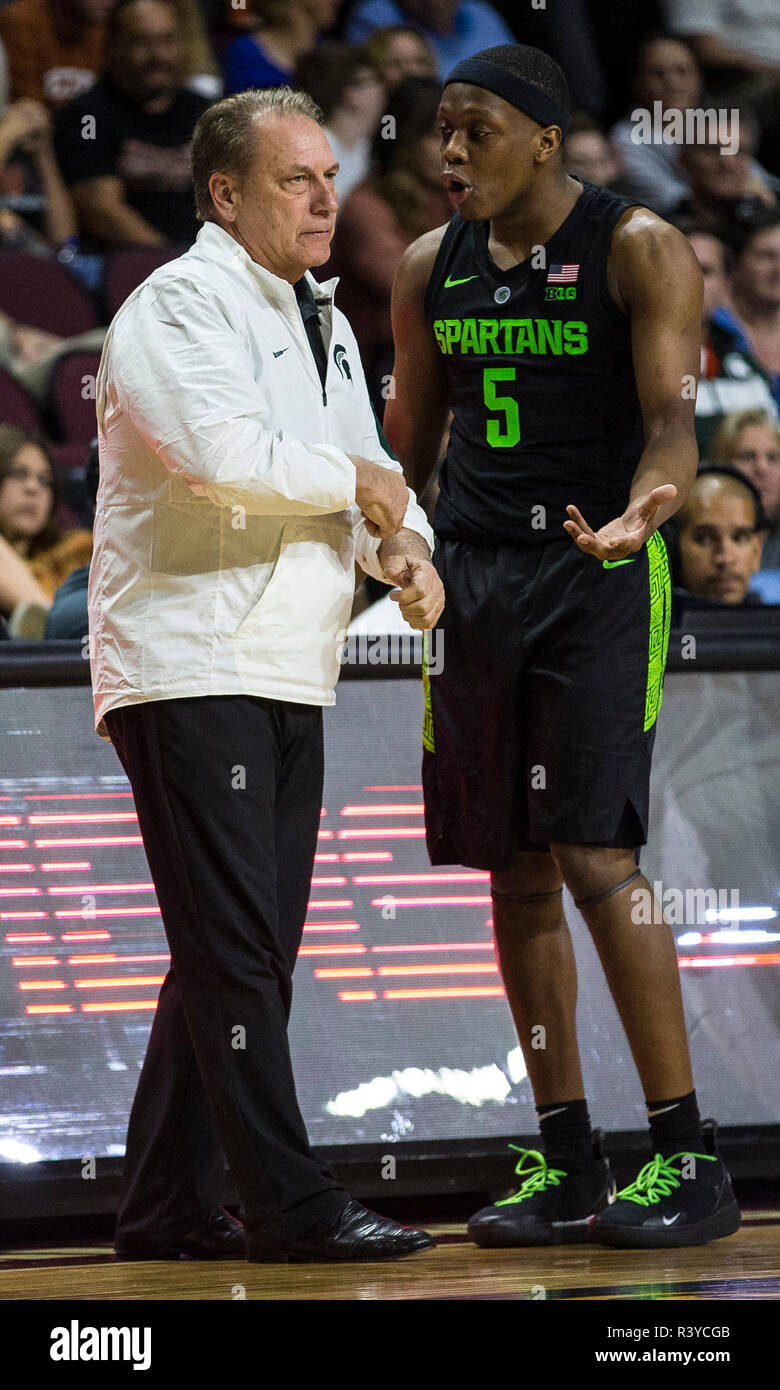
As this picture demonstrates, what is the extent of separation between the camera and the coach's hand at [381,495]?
2.04m

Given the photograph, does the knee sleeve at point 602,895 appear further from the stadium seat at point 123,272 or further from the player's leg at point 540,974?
the stadium seat at point 123,272

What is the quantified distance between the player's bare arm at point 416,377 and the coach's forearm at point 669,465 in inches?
15.3

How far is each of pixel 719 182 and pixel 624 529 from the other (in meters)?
3.81

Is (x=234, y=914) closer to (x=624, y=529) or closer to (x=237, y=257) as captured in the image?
(x=624, y=529)

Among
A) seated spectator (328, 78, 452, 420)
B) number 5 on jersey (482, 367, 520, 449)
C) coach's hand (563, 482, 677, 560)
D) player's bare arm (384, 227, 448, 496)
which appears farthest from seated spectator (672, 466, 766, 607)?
coach's hand (563, 482, 677, 560)

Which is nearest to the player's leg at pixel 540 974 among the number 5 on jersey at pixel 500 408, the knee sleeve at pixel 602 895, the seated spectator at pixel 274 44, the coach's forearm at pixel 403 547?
the knee sleeve at pixel 602 895

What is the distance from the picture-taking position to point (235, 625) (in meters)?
2.01

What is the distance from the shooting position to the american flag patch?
2.20m

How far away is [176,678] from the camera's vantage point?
78.6 inches

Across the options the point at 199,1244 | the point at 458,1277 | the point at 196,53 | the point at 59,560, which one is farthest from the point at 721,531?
the point at 196,53

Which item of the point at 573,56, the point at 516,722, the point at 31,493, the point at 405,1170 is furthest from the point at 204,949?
the point at 573,56
